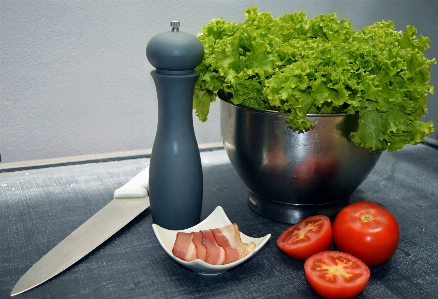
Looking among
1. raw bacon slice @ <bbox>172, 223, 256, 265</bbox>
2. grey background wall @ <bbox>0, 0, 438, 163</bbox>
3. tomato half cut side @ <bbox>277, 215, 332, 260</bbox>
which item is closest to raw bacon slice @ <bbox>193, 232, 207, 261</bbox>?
raw bacon slice @ <bbox>172, 223, 256, 265</bbox>

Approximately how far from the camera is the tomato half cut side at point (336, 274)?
0.68 meters

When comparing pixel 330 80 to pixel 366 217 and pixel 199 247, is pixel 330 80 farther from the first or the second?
pixel 199 247

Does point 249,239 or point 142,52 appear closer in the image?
point 249,239

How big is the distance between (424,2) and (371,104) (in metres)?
1.37

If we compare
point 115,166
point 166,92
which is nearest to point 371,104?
point 166,92

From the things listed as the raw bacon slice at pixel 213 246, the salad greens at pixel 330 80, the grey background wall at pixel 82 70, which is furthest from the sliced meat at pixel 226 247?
the grey background wall at pixel 82 70

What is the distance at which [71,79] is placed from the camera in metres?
1.50

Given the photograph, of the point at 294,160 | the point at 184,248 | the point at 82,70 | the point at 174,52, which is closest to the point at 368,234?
the point at 294,160

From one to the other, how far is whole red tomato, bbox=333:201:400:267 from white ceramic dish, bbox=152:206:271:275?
0.44 feet

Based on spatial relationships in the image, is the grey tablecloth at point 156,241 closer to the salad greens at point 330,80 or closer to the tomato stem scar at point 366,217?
the tomato stem scar at point 366,217

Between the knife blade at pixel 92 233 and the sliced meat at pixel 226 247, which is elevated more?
the sliced meat at pixel 226 247

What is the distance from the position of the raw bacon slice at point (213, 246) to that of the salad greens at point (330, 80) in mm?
207

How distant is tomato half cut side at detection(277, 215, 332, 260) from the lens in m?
0.77

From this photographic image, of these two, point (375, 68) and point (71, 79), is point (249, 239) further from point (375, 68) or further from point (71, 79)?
point (71, 79)
